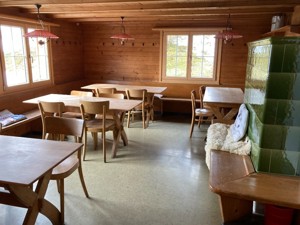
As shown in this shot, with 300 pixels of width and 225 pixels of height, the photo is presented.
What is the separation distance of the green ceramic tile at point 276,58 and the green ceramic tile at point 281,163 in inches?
22.8

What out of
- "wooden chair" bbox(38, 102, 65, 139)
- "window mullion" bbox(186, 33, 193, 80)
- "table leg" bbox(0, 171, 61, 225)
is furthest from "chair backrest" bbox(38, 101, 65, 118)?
"window mullion" bbox(186, 33, 193, 80)

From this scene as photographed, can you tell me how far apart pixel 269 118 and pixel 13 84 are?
3820 mm

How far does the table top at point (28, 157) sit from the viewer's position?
1.40 metres

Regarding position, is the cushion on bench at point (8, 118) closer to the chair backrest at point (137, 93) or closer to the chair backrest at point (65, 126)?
the chair backrest at point (65, 126)

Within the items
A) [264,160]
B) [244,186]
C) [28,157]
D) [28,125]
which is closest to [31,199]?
[28,157]

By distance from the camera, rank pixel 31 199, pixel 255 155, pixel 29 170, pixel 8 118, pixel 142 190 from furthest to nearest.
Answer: pixel 8 118, pixel 142 190, pixel 255 155, pixel 31 199, pixel 29 170

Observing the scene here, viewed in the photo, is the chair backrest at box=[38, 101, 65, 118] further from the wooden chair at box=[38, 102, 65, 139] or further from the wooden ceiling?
the wooden ceiling

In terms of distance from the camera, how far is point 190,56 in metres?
5.69

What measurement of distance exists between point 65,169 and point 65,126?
0.45 meters

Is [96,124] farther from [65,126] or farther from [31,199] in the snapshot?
[31,199]

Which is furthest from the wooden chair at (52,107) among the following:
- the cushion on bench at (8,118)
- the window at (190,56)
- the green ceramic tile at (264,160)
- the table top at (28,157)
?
the window at (190,56)

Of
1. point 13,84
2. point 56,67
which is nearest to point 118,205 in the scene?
point 13,84

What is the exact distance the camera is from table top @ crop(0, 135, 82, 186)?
1397mm

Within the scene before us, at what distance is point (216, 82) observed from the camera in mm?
5637
